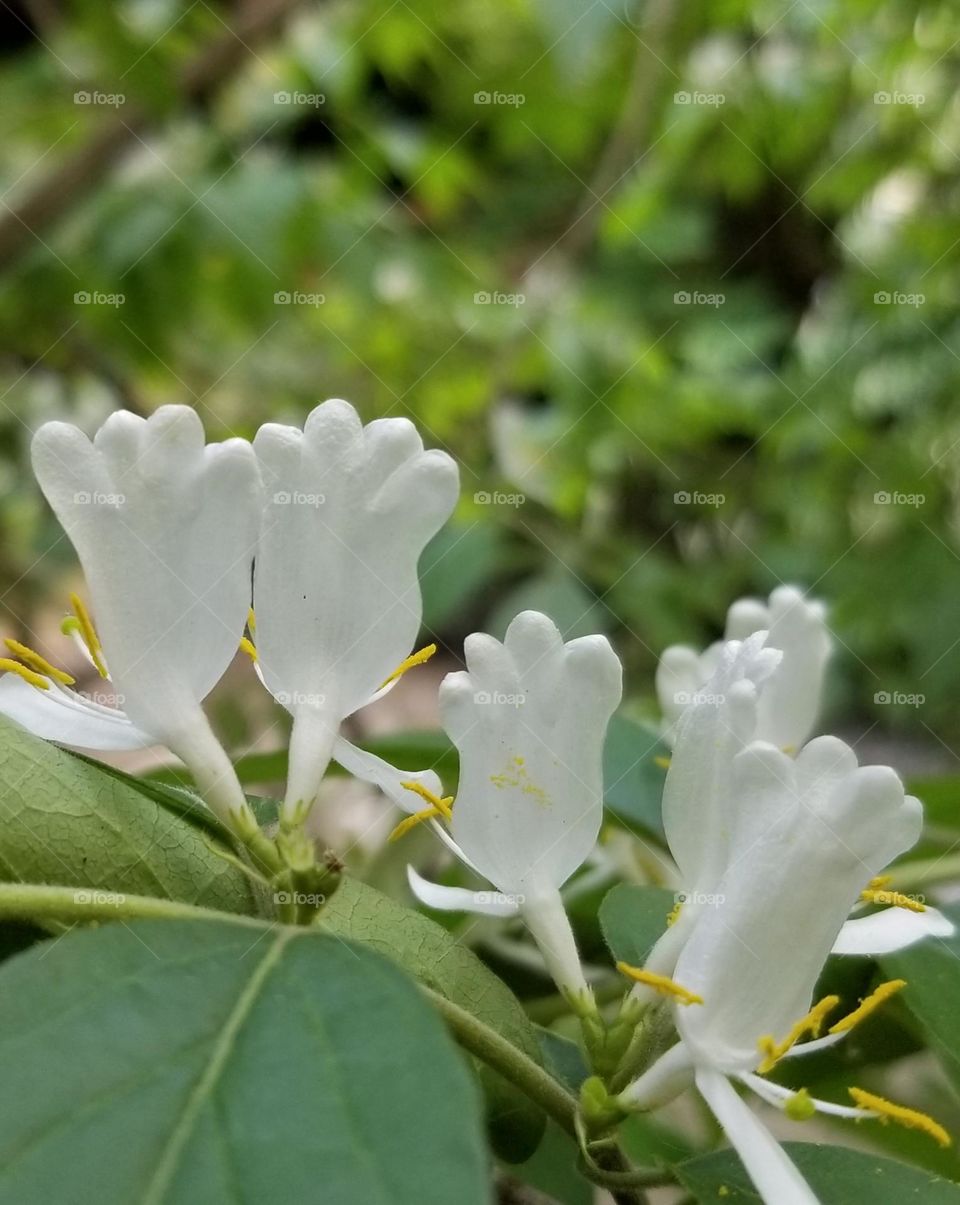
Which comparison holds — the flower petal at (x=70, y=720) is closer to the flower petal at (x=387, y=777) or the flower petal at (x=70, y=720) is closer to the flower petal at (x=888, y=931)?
the flower petal at (x=387, y=777)

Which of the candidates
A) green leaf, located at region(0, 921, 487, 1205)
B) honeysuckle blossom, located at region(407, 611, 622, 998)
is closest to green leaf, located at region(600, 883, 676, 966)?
honeysuckle blossom, located at region(407, 611, 622, 998)

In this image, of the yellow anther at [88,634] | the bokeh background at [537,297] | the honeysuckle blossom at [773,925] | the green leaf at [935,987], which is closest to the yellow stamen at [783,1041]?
the honeysuckle blossom at [773,925]

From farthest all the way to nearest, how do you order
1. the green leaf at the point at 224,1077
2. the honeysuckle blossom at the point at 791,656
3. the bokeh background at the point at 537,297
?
the bokeh background at the point at 537,297 → the honeysuckle blossom at the point at 791,656 → the green leaf at the point at 224,1077

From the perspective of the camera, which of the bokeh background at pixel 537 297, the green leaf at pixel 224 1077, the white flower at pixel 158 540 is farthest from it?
the bokeh background at pixel 537 297

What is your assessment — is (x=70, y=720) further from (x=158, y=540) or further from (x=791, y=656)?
(x=791, y=656)

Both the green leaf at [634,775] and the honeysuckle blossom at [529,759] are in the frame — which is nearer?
the honeysuckle blossom at [529,759]

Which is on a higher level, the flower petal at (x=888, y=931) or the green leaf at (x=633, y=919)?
the flower petal at (x=888, y=931)

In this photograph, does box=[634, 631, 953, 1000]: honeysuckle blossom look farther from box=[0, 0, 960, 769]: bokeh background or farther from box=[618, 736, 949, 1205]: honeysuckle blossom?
box=[0, 0, 960, 769]: bokeh background
